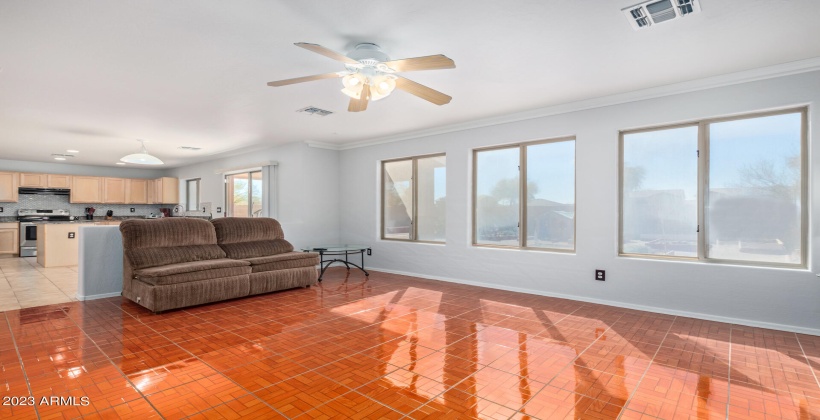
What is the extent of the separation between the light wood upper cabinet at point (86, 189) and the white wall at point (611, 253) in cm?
818

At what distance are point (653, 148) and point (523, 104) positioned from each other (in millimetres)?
1506

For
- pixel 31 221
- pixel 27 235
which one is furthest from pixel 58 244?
pixel 31 221

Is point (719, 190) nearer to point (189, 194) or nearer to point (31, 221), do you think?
point (189, 194)

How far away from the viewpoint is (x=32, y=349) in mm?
3061

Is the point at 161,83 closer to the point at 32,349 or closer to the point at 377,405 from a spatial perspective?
the point at 32,349

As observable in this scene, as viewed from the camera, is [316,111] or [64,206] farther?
[64,206]

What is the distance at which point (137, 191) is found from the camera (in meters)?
10.9

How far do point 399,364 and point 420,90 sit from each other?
208 cm

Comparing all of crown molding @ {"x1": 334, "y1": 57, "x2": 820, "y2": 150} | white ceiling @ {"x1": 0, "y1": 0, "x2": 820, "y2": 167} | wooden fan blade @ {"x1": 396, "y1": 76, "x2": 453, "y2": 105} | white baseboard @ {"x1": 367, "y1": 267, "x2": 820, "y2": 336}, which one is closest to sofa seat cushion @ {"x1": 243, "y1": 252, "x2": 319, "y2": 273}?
white ceiling @ {"x1": 0, "y1": 0, "x2": 820, "y2": 167}

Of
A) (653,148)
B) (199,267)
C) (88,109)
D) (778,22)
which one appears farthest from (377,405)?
(88,109)

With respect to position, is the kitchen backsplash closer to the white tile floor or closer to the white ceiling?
the white tile floor

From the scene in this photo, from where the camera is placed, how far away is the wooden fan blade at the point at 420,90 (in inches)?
122

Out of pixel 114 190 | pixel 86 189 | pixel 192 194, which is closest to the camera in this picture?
pixel 86 189

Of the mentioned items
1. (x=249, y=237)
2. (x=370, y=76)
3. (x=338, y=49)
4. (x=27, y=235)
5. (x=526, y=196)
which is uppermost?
(x=338, y=49)
